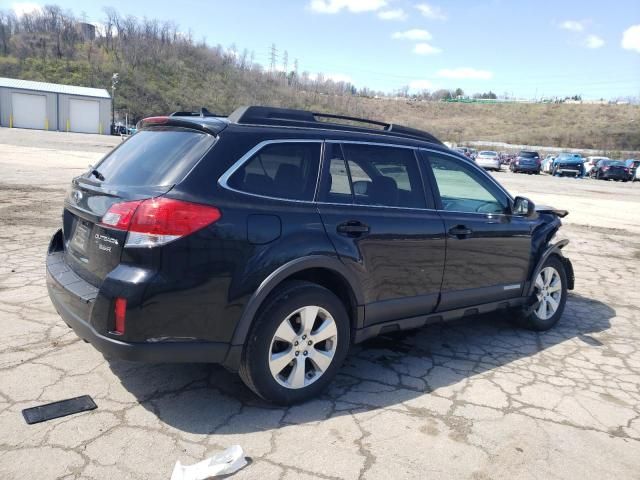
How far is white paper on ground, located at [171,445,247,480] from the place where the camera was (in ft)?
8.34

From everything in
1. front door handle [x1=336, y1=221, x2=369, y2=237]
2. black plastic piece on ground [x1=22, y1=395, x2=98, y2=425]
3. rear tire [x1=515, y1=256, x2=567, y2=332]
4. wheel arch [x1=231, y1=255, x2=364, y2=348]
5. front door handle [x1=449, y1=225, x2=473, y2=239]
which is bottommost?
black plastic piece on ground [x1=22, y1=395, x2=98, y2=425]

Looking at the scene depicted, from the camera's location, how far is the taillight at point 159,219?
2766 millimetres

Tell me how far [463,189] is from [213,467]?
9.99 feet

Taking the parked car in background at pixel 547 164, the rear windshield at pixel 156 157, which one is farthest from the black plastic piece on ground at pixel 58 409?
the parked car in background at pixel 547 164

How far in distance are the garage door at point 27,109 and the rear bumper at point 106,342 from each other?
203 ft

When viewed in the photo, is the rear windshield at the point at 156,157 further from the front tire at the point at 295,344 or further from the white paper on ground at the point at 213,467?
the white paper on ground at the point at 213,467

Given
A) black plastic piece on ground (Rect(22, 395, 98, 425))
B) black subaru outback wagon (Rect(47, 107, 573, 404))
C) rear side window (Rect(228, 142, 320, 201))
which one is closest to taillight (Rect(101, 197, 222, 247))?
black subaru outback wagon (Rect(47, 107, 573, 404))

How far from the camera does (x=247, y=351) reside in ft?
10.1

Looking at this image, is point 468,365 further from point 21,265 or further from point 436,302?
point 21,265

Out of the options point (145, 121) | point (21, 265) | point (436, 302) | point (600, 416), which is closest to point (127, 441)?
point (145, 121)

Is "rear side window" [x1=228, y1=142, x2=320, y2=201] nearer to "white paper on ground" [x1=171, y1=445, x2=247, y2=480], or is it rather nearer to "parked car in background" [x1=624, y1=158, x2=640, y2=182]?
"white paper on ground" [x1=171, y1=445, x2=247, y2=480]

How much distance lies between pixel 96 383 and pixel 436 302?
2514 mm

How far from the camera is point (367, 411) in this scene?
3.35 m

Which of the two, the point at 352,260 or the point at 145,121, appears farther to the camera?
the point at 145,121
